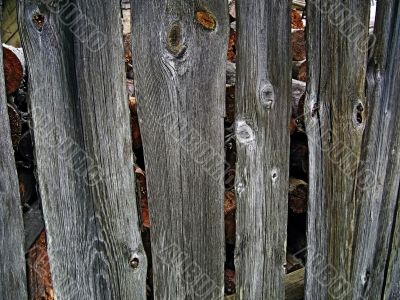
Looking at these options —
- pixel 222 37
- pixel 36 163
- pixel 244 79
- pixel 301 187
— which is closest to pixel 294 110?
pixel 301 187

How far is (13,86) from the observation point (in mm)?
1523

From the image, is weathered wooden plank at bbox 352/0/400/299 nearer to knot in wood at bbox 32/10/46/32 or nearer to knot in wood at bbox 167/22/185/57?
knot in wood at bbox 167/22/185/57

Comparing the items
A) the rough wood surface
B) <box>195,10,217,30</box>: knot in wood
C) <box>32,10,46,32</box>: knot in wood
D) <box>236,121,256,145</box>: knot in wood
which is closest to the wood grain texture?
<box>32,10,46,32</box>: knot in wood

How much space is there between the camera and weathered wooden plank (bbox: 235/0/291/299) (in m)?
1.66

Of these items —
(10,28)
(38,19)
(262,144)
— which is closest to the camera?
(38,19)

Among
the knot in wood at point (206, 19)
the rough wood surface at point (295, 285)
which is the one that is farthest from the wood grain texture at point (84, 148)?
the rough wood surface at point (295, 285)

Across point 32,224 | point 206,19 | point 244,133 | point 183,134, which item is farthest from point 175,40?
point 32,224

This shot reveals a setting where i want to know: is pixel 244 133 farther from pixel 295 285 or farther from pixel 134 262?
pixel 295 285

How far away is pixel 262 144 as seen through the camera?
1790 mm

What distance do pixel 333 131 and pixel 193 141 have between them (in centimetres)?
62

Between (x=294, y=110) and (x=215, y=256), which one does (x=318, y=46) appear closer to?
(x=294, y=110)

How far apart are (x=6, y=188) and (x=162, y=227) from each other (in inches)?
21.2

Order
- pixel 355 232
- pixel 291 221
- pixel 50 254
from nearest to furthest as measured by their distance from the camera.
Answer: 1. pixel 50 254
2. pixel 355 232
3. pixel 291 221

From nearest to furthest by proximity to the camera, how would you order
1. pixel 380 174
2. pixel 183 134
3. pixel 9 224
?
pixel 9 224, pixel 183 134, pixel 380 174
